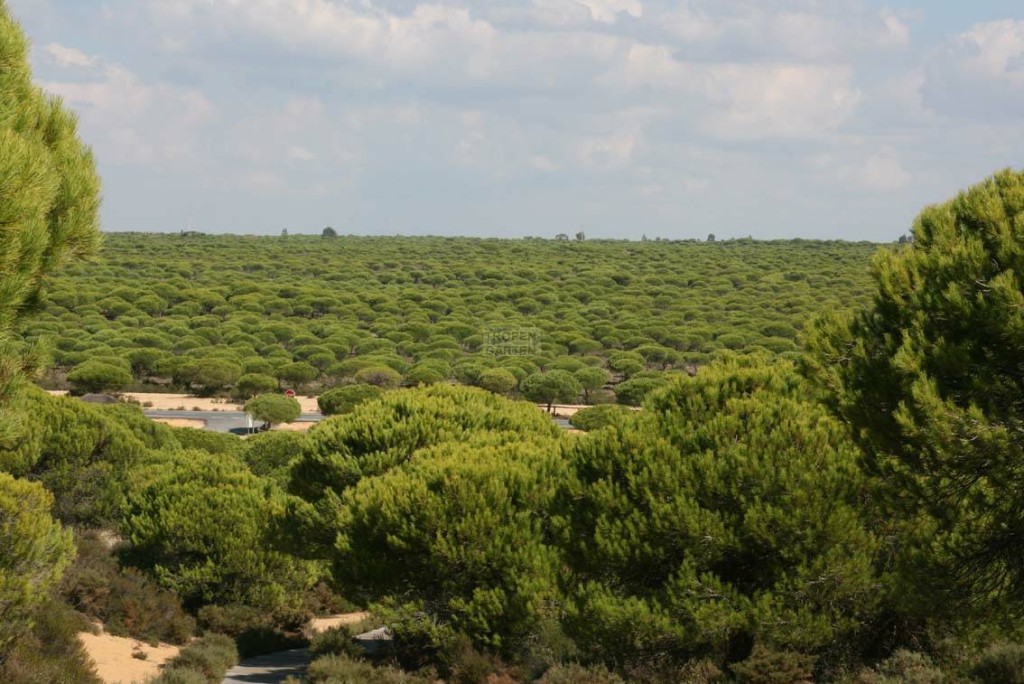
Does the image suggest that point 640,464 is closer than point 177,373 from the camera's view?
Yes

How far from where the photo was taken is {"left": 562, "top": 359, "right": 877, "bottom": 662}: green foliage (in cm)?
1116

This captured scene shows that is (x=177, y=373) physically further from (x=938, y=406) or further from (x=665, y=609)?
(x=938, y=406)

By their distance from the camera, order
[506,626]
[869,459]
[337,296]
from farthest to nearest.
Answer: [337,296] < [506,626] < [869,459]

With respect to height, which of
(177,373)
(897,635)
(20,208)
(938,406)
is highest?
(20,208)

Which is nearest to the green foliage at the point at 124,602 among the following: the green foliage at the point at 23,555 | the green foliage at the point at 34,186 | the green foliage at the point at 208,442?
the green foliage at the point at 23,555

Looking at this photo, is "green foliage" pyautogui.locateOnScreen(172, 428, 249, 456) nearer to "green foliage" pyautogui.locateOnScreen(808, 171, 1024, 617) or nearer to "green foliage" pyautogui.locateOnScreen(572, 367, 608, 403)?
"green foliage" pyautogui.locateOnScreen(808, 171, 1024, 617)

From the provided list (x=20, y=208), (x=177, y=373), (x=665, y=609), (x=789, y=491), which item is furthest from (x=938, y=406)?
(x=177, y=373)

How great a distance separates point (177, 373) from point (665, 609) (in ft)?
163

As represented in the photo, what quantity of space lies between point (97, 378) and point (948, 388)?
46.9m

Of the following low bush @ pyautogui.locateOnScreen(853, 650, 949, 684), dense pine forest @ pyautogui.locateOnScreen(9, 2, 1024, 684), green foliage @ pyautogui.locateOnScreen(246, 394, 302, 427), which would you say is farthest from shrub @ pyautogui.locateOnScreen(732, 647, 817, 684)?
green foliage @ pyautogui.locateOnScreen(246, 394, 302, 427)

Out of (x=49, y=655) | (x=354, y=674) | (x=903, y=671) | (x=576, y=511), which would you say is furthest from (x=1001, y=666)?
(x=49, y=655)

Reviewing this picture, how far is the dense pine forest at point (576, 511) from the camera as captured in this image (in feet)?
27.6

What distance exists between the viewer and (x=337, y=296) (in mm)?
86250

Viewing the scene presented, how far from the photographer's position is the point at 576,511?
13.1 m
